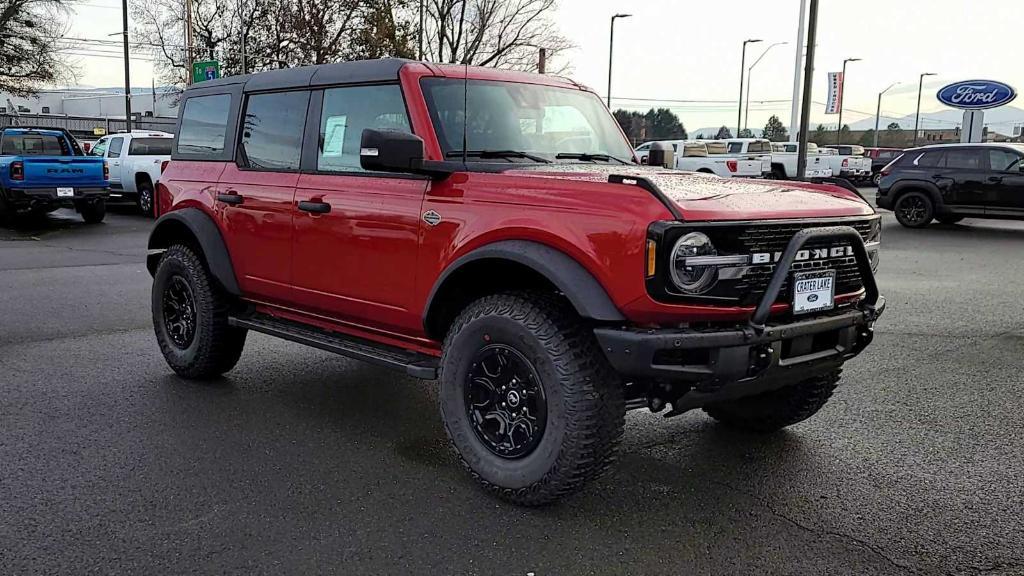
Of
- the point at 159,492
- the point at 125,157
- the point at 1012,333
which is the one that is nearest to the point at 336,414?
the point at 159,492

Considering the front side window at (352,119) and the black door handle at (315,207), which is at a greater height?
the front side window at (352,119)

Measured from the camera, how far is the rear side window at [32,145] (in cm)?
1677

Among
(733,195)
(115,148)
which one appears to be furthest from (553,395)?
(115,148)

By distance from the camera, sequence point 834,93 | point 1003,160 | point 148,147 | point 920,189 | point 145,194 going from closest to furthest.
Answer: point 1003,160, point 920,189, point 145,194, point 148,147, point 834,93

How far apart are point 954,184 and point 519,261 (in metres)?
15.5

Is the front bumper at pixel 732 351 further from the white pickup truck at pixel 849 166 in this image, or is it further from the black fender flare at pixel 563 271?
the white pickup truck at pixel 849 166

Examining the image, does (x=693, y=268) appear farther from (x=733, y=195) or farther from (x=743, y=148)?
(x=743, y=148)

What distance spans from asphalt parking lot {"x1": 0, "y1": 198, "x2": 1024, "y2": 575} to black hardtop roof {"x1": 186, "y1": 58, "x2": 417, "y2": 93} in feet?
6.26

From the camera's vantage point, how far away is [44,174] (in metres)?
16.1

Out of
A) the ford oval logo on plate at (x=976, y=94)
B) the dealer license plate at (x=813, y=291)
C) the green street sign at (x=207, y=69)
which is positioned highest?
the ford oval logo on plate at (x=976, y=94)

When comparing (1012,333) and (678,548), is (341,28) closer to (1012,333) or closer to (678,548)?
(1012,333)

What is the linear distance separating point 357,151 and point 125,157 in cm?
1684

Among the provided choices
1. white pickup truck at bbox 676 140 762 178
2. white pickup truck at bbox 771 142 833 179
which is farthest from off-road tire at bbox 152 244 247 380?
white pickup truck at bbox 771 142 833 179

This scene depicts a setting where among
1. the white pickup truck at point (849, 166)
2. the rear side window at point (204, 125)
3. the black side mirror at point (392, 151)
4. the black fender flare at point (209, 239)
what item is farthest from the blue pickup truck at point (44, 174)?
the white pickup truck at point (849, 166)
